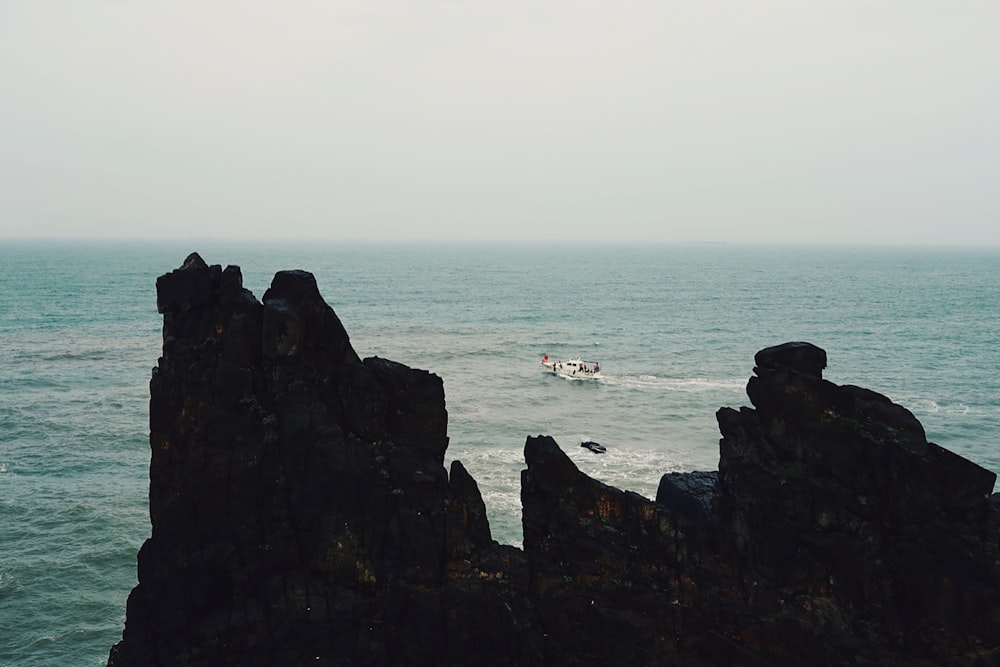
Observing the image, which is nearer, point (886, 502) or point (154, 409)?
point (886, 502)

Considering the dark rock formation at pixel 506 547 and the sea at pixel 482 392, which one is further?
the sea at pixel 482 392

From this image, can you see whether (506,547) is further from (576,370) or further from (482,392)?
(576,370)

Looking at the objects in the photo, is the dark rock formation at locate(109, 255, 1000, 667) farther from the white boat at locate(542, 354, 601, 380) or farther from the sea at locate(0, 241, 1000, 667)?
the white boat at locate(542, 354, 601, 380)

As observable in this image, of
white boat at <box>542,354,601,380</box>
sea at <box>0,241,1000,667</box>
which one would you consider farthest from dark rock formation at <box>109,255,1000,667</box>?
white boat at <box>542,354,601,380</box>

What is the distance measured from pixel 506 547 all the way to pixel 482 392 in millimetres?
57807

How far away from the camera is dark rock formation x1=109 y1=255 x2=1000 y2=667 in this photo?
70.8ft

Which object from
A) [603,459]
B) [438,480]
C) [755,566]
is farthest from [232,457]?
[603,459]

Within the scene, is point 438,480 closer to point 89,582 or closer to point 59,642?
point 59,642

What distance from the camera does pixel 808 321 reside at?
14450 centimetres

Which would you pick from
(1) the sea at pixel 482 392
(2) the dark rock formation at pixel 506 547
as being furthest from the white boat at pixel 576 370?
(2) the dark rock formation at pixel 506 547

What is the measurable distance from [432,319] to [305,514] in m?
116

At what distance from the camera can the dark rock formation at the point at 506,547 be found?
21594 millimetres

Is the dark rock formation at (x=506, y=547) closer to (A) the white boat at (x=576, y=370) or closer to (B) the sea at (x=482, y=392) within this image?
(B) the sea at (x=482, y=392)

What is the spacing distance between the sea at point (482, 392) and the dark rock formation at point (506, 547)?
16418 mm
